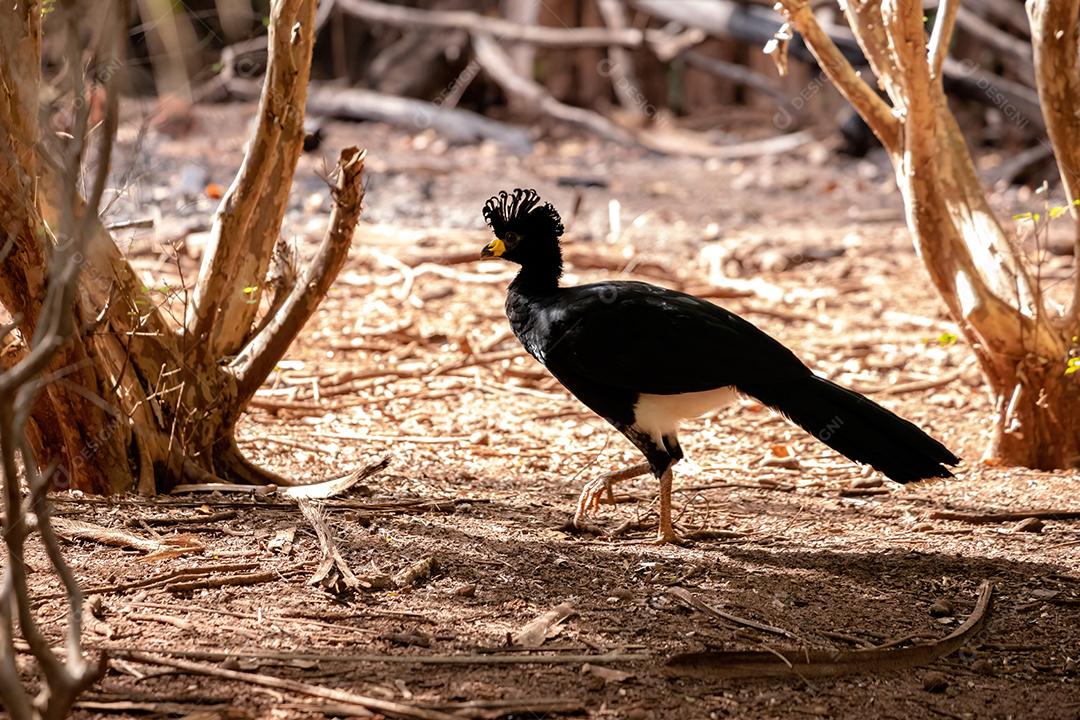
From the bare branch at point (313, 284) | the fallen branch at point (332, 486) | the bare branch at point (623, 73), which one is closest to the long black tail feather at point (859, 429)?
the fallen branch at point (332, 486)

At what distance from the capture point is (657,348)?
4.33 metres

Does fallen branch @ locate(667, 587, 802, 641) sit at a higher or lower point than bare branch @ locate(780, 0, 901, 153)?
lower

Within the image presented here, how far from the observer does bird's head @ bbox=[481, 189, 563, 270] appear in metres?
4.71

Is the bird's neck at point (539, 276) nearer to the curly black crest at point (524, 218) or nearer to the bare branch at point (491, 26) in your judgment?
the curly black crest at point (524, 218)

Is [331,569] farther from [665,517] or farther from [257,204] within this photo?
[257,204]

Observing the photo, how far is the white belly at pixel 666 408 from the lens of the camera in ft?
14.6

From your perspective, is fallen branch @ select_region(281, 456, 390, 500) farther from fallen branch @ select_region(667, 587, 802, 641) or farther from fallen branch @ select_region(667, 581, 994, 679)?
fallen branch @ select_region(667, 581, 994, 679)

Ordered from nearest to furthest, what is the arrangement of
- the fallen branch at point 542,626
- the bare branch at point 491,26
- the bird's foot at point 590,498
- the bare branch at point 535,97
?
1. the fallen branch at point 542,626
2. the bird's foot at point 590,498
3. the bare branch at point 535,97
4. the bare branch at point 491,26

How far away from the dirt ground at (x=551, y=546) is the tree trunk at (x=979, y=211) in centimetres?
28

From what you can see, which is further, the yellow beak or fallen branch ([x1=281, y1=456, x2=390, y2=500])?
the yellow beak

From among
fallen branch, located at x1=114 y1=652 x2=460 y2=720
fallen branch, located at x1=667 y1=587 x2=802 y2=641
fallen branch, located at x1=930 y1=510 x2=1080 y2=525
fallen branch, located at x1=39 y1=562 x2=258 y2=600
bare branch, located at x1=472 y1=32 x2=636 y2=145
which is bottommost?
fallen branch, located at x1=114 y1=652 x2=460 y2=720

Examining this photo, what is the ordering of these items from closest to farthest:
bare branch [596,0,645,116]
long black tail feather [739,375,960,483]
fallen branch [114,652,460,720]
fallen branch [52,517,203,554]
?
fallen branch [114,652,460,720] → fallen branch [52,517,203,554] → long black tail feather [739,375,960,483] → bare branch [596,0,645,116]

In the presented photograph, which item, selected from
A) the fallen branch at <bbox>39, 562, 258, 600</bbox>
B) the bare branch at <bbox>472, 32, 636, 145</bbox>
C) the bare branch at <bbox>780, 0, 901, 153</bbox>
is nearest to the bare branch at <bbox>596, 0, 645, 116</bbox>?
the bare branch at <bbox>472, 32, 636, 145</bbox>

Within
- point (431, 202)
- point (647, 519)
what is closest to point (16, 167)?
point (647, 519)
